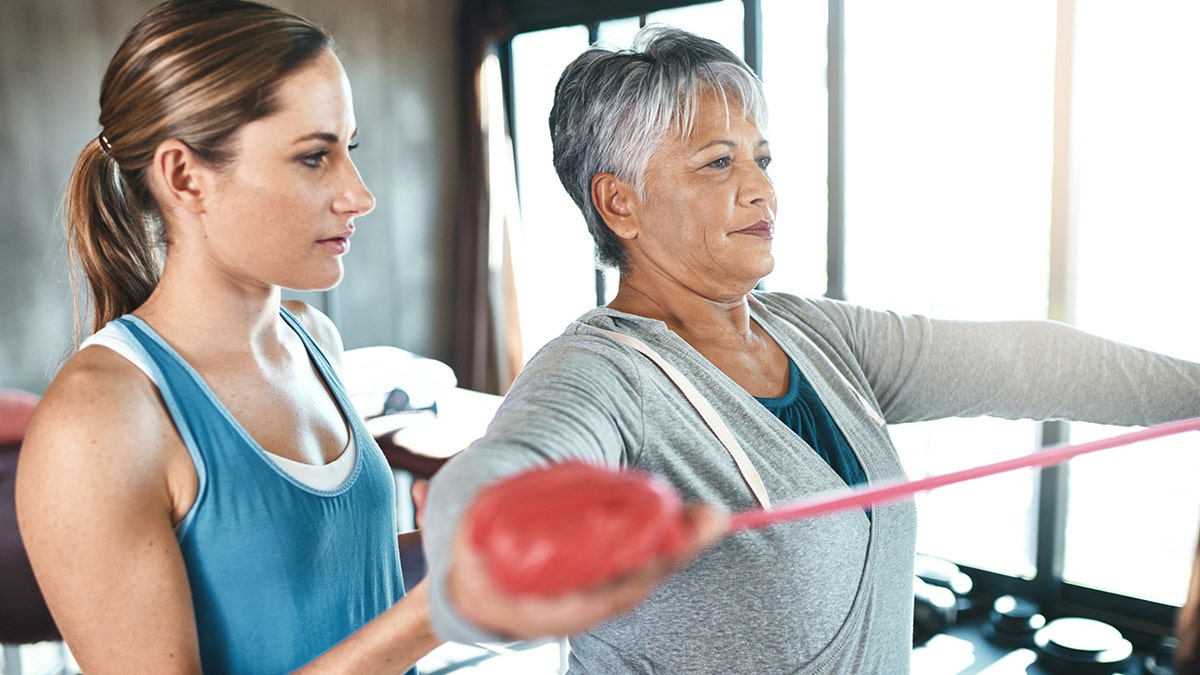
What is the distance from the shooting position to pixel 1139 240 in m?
2.84

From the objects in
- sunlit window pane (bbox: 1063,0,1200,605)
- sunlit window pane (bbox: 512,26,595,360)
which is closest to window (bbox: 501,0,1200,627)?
sunlit window pane (bbox: 1063,0,1200,605)

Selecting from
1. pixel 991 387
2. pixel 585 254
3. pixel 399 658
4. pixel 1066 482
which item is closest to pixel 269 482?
pixel 399 658

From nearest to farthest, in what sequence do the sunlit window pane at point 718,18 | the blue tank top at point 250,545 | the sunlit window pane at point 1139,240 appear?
the blue tank top at point 250,545
the sunlit window pane at point 1139,240
the sunlit window pane at point 718,18

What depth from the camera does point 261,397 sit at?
1107 millimetres

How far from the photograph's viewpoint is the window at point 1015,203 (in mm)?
2777

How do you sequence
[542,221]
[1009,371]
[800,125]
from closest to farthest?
[1009,371] < [800,125] < [542,221]

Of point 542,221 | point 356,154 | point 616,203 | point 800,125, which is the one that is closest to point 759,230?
point 616,203

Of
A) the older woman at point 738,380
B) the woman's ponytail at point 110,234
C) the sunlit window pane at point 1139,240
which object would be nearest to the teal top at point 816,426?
the older woman at point 738,380

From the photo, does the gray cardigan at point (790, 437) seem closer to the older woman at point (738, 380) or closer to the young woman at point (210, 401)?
the older woman at point (738, 380)

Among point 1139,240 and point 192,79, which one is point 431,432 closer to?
point 192,79

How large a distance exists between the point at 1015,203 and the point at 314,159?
102 inches

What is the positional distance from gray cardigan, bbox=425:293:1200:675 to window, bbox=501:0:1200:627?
1.64 metres

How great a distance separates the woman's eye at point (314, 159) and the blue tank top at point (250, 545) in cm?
25

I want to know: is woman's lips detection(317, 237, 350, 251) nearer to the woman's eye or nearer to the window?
the woman's eye
